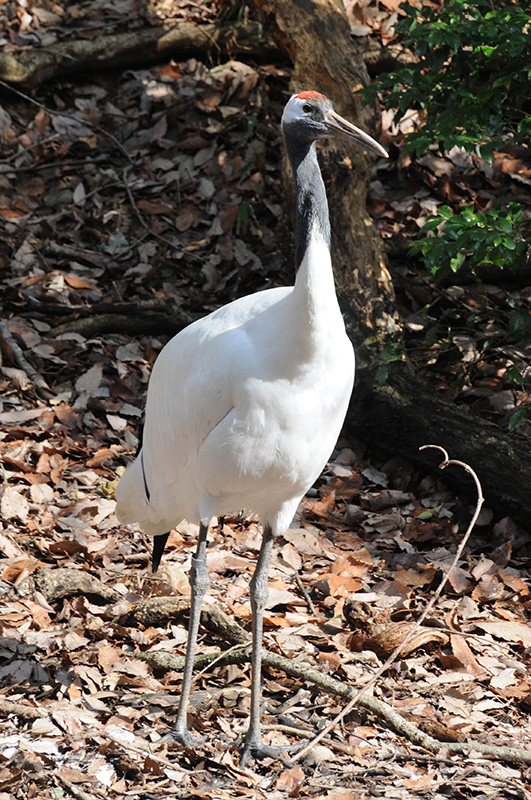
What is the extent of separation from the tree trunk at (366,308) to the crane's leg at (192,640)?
1914 millimetres

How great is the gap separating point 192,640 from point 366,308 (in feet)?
8.42

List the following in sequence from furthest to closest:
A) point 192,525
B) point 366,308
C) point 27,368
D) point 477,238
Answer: point 27,368 < point 366,308 < point 192,525 < point 477,238

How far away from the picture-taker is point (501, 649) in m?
3.91

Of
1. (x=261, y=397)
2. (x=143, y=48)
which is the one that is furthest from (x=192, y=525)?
(x=143, y=48)

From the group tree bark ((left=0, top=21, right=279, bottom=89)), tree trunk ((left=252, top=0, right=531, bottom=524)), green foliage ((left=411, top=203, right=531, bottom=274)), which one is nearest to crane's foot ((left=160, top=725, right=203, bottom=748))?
tree trunk ((left=252, top=0, right=531, bottom=524))

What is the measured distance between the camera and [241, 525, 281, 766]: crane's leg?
328 cm

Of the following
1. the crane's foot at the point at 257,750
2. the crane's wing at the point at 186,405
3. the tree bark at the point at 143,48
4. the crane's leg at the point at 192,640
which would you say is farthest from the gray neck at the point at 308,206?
the tree bark at the point at 143,48

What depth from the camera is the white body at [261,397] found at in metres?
3.00

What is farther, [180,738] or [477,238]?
[477,238]

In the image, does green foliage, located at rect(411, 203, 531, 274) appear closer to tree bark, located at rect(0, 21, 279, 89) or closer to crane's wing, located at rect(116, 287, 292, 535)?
crane's wing, located at rect(116, 287, 292, 535)

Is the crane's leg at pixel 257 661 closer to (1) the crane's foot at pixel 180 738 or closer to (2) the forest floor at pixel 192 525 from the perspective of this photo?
(2) the forest floor at pixel 192 525

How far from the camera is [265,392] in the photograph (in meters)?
3.02

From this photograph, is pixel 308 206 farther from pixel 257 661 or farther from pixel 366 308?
pixel 366 308

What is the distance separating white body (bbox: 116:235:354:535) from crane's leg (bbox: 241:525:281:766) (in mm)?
165
